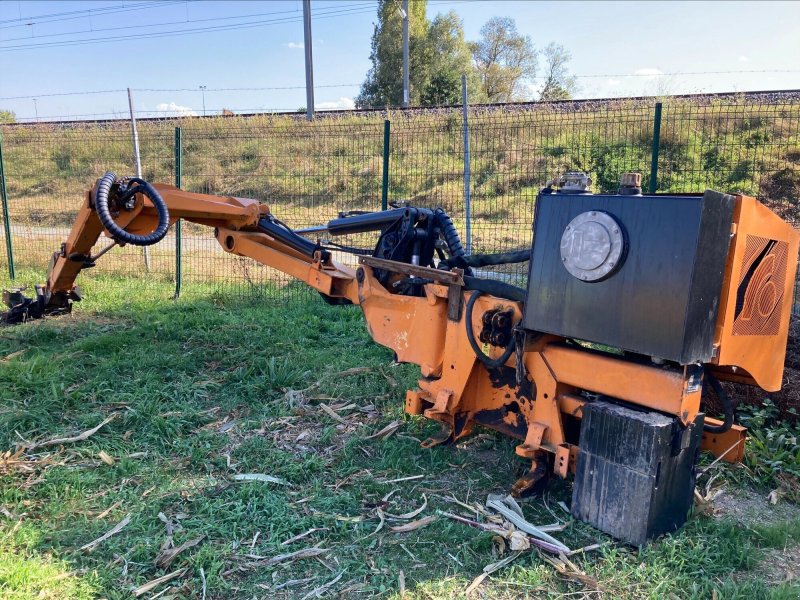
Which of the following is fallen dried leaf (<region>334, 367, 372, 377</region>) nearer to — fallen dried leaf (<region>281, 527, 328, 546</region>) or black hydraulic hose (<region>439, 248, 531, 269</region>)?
black hydraulic hose (<region>439, 248, 531, 269</region>)

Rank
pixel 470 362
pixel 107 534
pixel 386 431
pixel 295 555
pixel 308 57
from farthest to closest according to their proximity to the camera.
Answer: pixel 308 57, pixel 386 431, pixel 470 362, pixel 107 534, pixel 295 555

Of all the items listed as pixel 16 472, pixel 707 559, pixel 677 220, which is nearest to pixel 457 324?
pixel 677 220

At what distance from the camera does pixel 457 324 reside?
3707mm

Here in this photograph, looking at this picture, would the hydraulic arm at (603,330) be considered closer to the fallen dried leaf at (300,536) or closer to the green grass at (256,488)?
the green grass at (256,488)

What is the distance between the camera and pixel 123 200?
437 centimetres

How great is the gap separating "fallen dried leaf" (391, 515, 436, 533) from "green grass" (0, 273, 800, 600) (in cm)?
3

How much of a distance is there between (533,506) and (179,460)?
216 centimetres

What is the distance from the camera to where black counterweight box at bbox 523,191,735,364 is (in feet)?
8.68

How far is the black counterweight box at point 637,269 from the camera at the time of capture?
265 cm

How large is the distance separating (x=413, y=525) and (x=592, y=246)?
1649 mm

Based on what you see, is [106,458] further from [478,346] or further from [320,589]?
[478,346]

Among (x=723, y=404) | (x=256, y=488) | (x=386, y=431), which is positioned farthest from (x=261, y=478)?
(x=723, y=404)

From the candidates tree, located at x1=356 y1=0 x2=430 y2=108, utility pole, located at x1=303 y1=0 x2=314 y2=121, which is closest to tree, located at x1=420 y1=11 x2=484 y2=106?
tree, located at x1=356 y1=0 x2=430 y2=108

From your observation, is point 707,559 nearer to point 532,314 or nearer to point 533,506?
point 533,506
